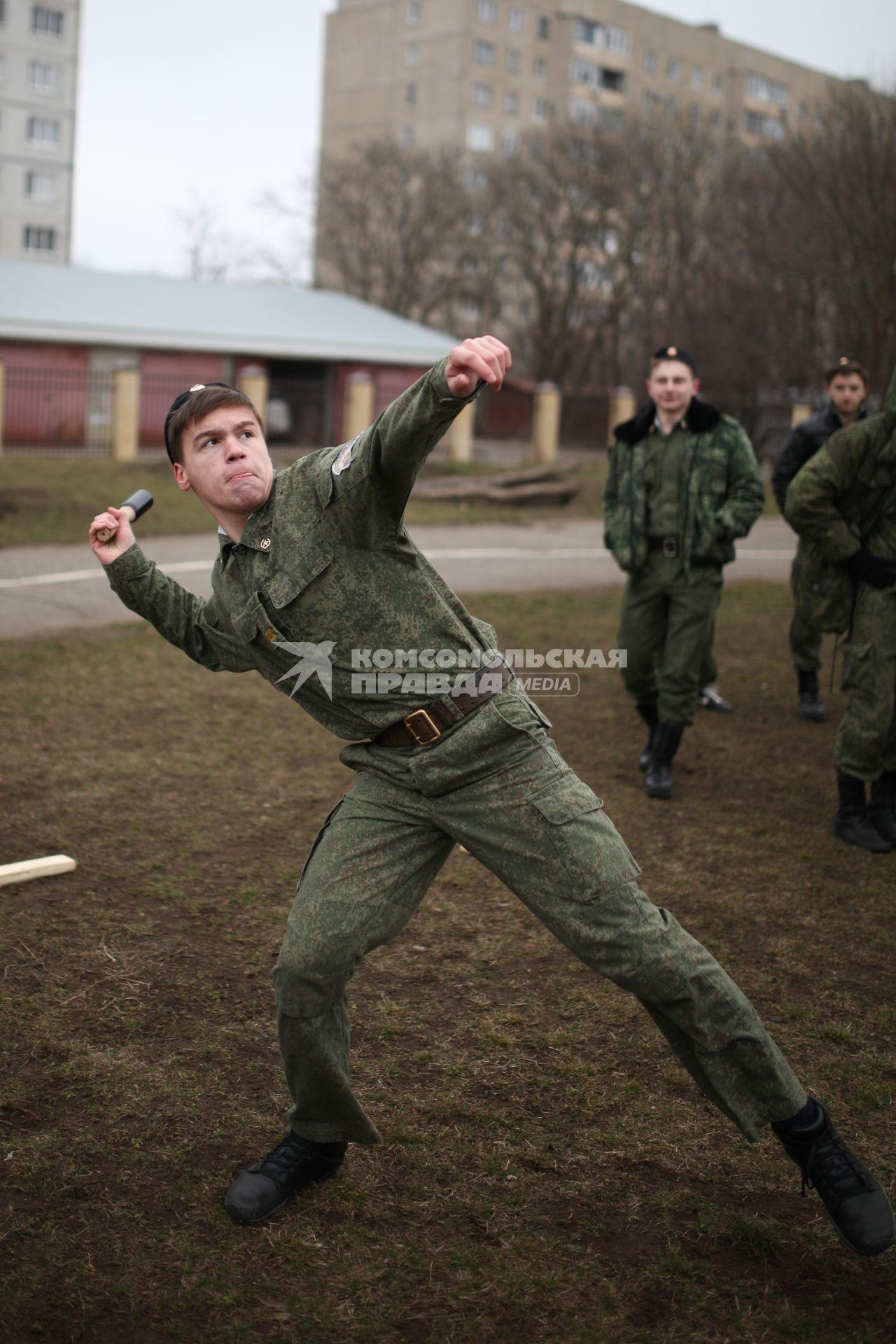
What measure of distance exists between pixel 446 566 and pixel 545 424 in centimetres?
1829

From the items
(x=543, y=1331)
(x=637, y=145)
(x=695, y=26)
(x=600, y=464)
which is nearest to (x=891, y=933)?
(x=543, y=1331)

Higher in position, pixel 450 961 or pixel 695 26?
pixel 695 26

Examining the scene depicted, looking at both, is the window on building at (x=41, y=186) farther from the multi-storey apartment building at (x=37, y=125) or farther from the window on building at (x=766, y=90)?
the window on building at (x=766, y=90)

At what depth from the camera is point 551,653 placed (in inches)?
403

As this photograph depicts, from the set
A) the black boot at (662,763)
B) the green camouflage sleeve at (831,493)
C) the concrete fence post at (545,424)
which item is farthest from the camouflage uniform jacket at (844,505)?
the concrete fence post at (545,424)

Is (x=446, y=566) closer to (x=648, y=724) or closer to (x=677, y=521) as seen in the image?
(x=648, y=724)

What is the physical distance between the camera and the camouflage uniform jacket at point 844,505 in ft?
19.1

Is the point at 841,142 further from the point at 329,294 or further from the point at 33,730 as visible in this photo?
the point at 33,730

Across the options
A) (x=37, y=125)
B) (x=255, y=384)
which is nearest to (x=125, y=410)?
(x=255, y=384)

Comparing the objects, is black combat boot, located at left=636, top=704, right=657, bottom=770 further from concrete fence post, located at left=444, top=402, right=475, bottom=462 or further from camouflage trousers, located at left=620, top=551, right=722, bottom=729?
concrete fence post, located at left=444, top=402, right=475, bottom=462

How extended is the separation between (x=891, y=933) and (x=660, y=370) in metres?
3.04

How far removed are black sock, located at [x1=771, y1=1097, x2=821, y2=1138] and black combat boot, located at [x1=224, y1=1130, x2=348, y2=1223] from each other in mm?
1076

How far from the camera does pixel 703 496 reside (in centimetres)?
661

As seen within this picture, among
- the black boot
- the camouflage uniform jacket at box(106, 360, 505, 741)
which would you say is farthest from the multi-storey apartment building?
the camouflage uniform jacket at box(106, 360, 505, 741)
